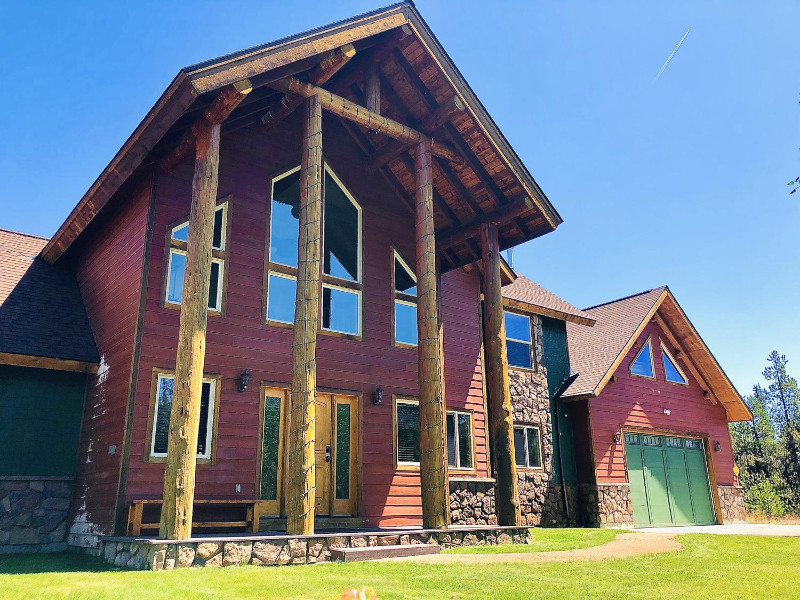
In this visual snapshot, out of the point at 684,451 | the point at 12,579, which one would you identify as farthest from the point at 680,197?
the point at 12,579

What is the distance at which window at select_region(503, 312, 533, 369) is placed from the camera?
1598 centimetres

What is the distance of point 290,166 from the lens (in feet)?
37.5

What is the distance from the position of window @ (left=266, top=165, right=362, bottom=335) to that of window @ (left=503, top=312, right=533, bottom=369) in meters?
5.48

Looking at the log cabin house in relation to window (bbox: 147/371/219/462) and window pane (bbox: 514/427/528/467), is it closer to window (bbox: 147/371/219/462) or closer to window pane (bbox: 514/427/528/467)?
window (bbox: 147/371/219/462)

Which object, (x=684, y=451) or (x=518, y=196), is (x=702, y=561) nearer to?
(x=518, y=196)

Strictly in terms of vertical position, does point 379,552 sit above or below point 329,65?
below

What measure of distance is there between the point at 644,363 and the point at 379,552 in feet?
44.1

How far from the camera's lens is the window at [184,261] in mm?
9586

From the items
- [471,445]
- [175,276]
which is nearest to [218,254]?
[175,276]

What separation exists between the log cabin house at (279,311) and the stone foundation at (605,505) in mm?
4245

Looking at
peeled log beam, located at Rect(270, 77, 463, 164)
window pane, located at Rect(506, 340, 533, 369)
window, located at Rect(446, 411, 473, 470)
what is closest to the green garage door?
window pane, located at Rect(506, 340, 533, 369)

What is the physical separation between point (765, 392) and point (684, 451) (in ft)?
160

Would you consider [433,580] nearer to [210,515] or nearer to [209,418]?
[210,515]

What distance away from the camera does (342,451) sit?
35.7ft
